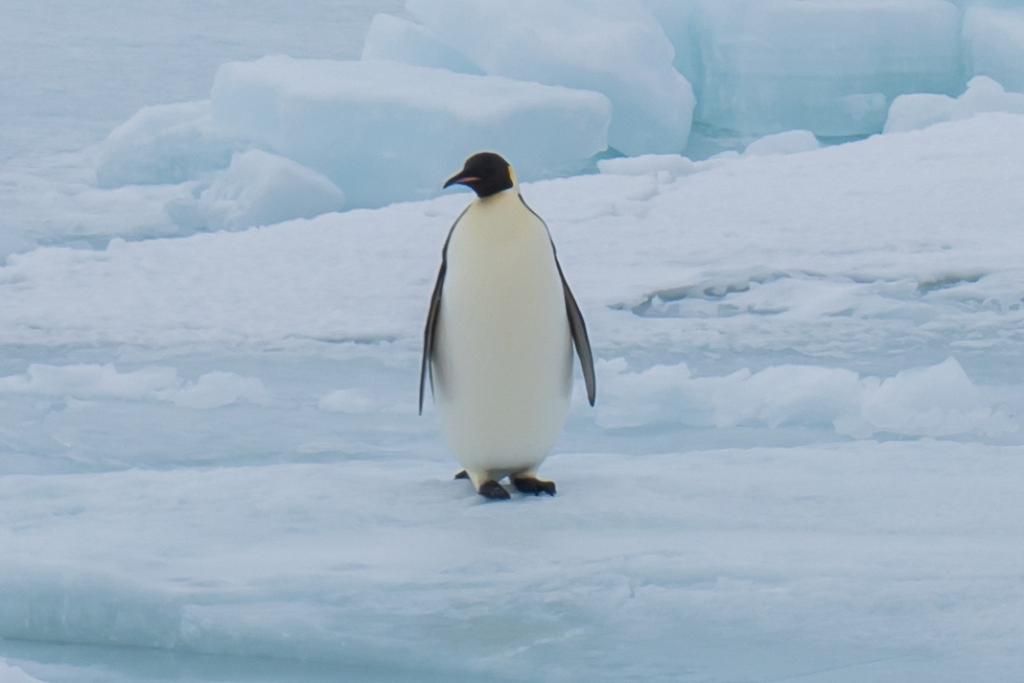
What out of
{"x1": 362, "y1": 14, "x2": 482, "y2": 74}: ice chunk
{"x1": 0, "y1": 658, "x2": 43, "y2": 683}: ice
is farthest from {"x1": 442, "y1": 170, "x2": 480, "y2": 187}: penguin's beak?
{"x1": 362, "y1": 14, "x2": 482, "y2": 74}: ice chunk

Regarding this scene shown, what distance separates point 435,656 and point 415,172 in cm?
609

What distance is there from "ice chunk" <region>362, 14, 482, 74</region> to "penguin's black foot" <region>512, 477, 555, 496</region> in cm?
682

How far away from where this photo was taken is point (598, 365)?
428cm

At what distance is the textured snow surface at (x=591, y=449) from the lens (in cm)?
200

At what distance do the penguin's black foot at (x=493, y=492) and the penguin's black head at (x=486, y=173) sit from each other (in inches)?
19.1

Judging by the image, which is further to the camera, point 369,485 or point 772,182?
point 772,182

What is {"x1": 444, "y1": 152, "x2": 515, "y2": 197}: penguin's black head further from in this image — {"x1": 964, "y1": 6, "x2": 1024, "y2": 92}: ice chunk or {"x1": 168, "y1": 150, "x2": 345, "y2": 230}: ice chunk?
{"x1": 964, "y1": 6, "x2": 1024, "y2": 92}: ice chunk

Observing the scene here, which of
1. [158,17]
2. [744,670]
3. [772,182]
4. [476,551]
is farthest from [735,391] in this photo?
[158,17]

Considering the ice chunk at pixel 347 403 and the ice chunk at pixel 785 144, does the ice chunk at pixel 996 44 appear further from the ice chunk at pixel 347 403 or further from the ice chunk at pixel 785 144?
the ice chunk at pixel 347 403

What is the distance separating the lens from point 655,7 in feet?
31.9

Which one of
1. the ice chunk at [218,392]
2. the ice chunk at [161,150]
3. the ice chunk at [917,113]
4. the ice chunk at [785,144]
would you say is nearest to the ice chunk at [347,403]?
the ice chunk at [218,392]

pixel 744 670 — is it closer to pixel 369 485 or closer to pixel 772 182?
pixel 369 485

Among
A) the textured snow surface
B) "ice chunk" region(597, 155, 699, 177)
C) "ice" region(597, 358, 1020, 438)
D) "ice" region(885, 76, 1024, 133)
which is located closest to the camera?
the textured snow surface

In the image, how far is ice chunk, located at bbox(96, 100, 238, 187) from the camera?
8.52m
